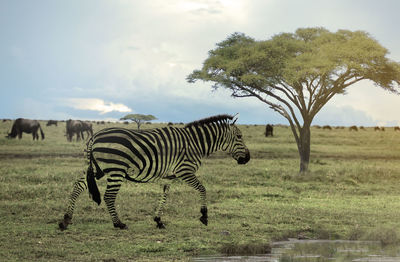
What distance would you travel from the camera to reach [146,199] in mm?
16844

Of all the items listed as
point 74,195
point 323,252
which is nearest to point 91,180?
point 74,195

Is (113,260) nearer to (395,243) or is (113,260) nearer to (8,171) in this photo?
(395,243)

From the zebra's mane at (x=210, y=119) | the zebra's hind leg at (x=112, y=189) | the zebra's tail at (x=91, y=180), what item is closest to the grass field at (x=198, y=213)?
the zebra's hind leg at (x=112, y=189)

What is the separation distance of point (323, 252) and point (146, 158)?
162 inches

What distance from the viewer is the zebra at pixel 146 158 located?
10.9 m

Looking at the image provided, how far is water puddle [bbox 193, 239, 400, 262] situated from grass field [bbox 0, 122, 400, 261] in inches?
15.6

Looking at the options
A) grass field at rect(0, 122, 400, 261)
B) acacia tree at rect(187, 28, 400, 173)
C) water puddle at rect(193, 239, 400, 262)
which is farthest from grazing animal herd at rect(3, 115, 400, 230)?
acacia tree at rect(187, 28, 400, 173)

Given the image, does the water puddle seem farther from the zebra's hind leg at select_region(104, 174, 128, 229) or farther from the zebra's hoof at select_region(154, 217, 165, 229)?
the zebra's hoof at select_region(154, 217, 165, 229)

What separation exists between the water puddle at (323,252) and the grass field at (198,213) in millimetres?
397

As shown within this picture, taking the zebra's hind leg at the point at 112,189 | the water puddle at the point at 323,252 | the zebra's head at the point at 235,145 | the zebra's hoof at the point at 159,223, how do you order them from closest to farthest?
the water puddle at the point at 323,252 < the zebra's hind leg at the point at 112,189 < the zebra's hoof at the point at 159,223 < the zebra's head at the point at 235,145

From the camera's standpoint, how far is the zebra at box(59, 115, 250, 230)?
10930mm

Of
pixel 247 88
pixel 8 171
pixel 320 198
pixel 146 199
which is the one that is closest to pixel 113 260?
pixel 146 199

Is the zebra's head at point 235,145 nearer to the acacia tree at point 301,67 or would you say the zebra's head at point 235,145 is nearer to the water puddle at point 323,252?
the water puddle at point 323,252

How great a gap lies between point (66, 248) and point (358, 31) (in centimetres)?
2474
